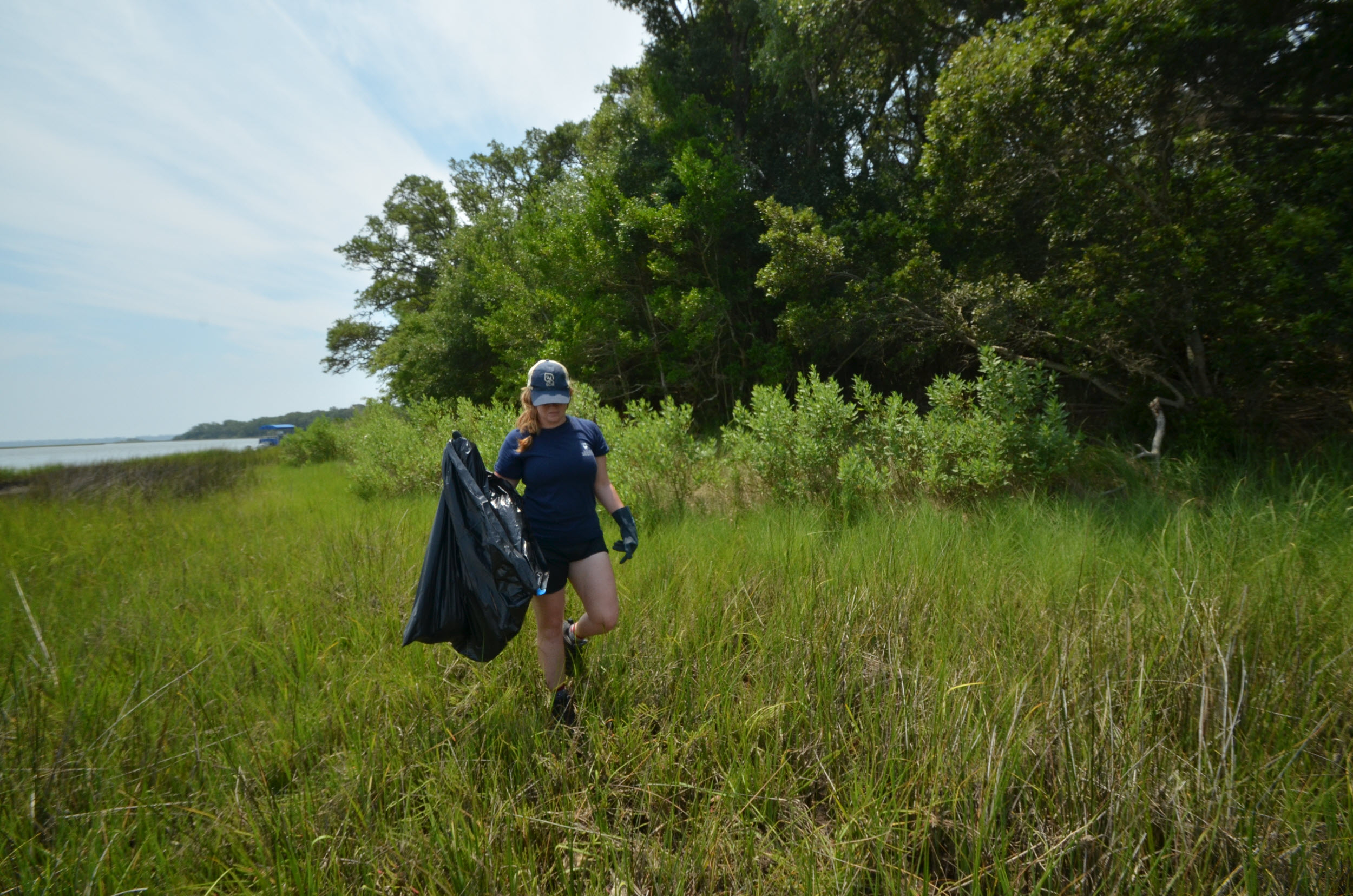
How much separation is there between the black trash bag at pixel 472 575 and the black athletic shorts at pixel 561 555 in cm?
19

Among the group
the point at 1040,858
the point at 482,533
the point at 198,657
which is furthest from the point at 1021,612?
the point at 198,657

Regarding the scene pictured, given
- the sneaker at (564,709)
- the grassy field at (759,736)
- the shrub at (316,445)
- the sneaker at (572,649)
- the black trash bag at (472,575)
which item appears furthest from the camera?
the shrub at (316,445)

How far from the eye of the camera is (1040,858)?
1.91 m

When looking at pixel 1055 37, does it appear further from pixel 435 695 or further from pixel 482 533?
pixel 435 695

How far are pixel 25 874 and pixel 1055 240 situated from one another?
34.9 feet

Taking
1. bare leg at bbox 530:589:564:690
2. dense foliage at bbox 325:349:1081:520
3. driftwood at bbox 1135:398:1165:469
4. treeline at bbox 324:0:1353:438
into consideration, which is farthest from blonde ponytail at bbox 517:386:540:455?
driftwood at bbox 1135:398:1165:469

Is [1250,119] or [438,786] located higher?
[1250,119]

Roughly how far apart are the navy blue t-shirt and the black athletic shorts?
0.02m

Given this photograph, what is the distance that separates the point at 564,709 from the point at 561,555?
2.58 feet

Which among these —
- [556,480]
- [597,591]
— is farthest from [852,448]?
[556,480]

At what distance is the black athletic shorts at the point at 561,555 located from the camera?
9.98 feet

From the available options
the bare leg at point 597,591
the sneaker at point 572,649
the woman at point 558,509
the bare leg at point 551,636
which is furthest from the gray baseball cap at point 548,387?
the sneaker at point 572,649

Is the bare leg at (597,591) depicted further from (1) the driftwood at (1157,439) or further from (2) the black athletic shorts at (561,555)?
(1) the driftwood at (1157,439)

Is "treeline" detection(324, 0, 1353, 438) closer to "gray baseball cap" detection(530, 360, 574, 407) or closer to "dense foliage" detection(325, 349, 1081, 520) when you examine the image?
"dense foliage" detection(325, 349, 1081, 520)
